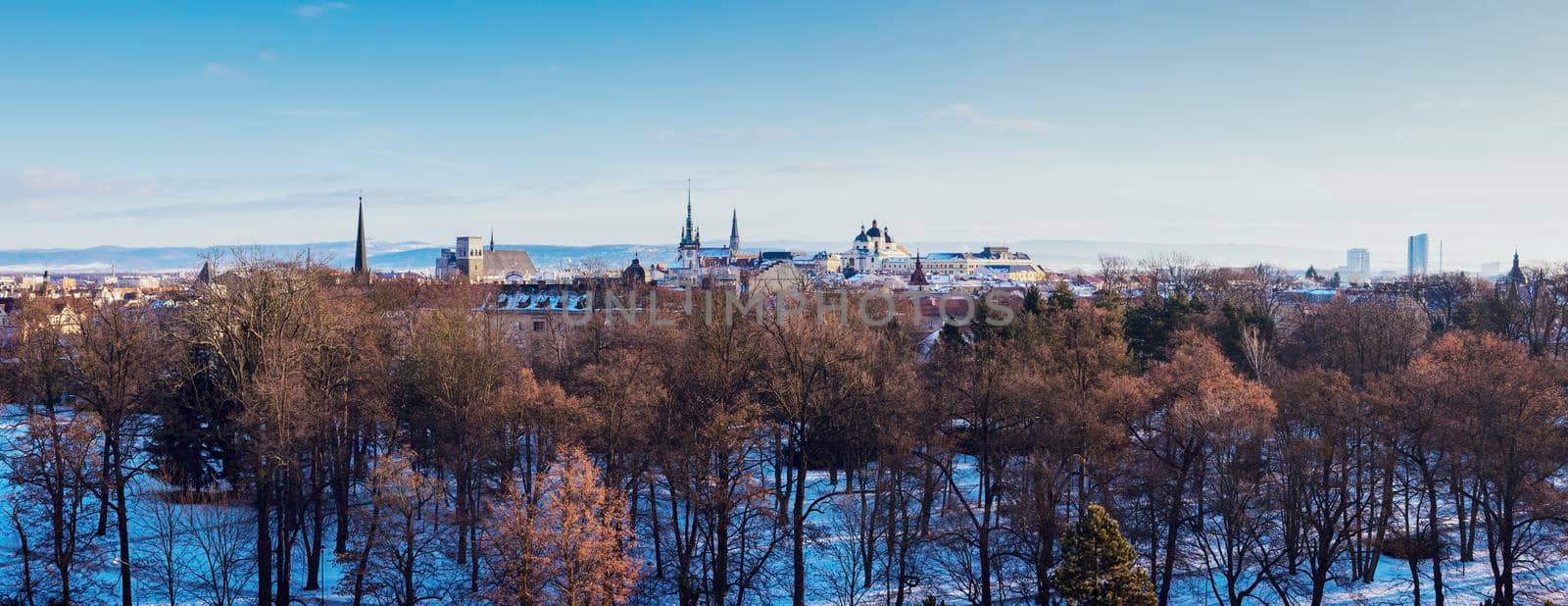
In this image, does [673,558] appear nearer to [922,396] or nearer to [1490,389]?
[922,396]

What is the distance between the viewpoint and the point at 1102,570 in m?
18.8

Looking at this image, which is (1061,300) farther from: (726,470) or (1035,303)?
(726,470)

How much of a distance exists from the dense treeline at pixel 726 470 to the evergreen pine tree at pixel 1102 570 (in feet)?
0.16

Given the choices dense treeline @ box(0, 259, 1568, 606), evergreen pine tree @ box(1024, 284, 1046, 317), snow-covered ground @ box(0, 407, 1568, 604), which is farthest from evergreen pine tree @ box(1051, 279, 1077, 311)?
snow-covered ground @ box(0, 407, 1568, 604)

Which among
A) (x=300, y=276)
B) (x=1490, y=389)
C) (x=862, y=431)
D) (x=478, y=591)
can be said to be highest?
(x=300, y=276)

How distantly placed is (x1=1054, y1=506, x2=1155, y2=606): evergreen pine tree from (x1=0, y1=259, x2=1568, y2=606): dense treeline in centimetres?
5

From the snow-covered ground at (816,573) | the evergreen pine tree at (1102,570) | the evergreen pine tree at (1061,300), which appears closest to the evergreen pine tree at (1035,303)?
the evergreen pine tree at (1061,300)

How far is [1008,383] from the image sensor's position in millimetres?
25469

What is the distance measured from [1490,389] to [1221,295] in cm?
4258

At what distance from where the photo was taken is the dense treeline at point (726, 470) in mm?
21922

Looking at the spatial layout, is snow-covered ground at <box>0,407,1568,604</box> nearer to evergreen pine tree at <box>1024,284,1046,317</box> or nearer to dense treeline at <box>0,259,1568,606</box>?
dense treeline at <box>0,259,1568,606</box>

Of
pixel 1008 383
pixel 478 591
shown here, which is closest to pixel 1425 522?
pixel 1008 383

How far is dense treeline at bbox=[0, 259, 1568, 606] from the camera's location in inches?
863

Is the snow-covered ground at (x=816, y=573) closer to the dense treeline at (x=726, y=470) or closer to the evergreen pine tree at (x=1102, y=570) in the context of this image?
the dense treeline at (x=726, y=470)
